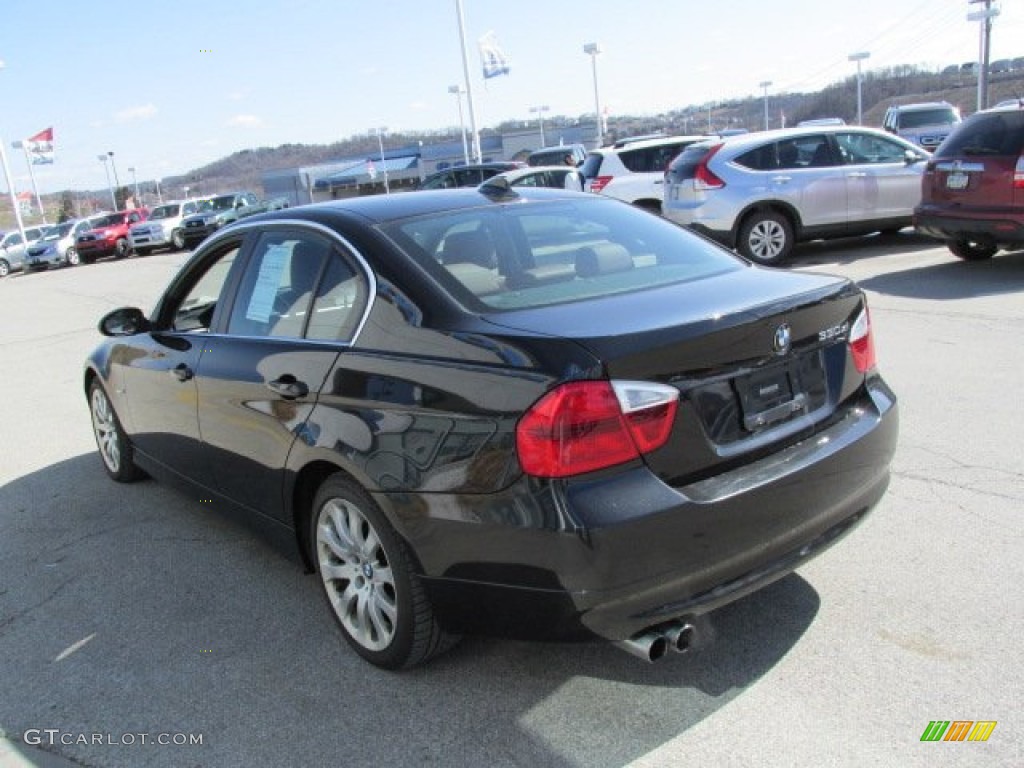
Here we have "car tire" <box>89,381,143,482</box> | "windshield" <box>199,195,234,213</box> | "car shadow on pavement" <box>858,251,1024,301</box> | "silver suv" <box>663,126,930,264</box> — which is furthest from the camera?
"windshield" <box>199,195,234,213</box>

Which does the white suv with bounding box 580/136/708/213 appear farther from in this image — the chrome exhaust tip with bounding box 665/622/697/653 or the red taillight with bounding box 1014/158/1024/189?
the chrome exhaust tip with bounding box 665/622/697/653

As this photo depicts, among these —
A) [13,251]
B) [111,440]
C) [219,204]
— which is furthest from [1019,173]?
[13,251]

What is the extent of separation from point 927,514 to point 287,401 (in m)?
2.81

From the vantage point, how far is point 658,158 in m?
15.8

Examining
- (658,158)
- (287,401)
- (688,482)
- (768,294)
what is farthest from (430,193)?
(658,158)

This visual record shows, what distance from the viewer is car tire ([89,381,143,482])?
5.28 meters

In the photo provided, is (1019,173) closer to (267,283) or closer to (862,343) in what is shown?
(862,343)

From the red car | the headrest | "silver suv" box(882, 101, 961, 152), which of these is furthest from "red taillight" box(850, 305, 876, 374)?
the red car

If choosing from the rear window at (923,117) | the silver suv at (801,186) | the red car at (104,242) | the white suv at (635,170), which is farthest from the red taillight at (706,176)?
the red car at (104,242)

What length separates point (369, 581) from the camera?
10.3 ft

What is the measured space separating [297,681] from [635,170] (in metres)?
13.8

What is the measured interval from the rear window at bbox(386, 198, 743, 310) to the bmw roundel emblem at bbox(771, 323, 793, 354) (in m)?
0.52

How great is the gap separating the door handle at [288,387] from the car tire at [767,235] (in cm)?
966

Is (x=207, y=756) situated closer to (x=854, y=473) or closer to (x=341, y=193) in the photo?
(x=854, y=473)
